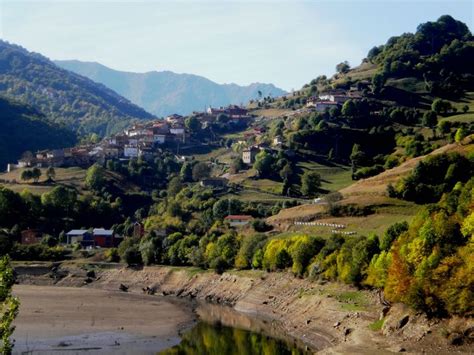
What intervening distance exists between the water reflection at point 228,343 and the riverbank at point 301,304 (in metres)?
2.73

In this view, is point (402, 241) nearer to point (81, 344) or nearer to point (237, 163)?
point (81, 344)

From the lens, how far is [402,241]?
66.8 m

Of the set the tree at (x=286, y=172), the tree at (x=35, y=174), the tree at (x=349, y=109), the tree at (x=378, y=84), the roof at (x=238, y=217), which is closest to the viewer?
the roof at (x=238, y=217)

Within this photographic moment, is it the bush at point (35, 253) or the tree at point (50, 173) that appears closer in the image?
the bush at point (35, 253)

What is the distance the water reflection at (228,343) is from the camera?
61.8 meters

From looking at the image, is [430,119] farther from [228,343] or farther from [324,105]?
[228,343]

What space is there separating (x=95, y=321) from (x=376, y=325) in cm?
3209

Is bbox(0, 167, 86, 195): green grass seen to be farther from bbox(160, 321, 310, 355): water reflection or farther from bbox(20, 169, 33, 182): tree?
bbox(160, 321, 310, 355): water reflection

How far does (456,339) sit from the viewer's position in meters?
51.8

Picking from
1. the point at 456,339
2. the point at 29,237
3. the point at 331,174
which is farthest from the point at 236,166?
the point at 456,339

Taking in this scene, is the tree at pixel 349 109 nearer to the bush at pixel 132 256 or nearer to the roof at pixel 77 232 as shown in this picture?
the roof at pixel 77 232

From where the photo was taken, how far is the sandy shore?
62812mm

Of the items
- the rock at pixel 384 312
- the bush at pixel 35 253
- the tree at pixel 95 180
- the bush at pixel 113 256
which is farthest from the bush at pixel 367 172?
the rock at pixel 384 312

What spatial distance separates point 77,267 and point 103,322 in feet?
151
